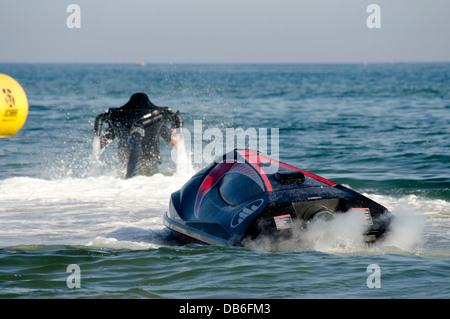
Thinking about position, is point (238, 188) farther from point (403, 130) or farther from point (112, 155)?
point (403, 130)

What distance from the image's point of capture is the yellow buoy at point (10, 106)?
5.98m

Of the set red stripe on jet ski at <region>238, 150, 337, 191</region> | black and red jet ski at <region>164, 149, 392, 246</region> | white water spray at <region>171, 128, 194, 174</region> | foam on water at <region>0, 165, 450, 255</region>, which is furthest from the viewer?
white water spray at <region>171, 128, 194, 174</region>

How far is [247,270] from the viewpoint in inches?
227

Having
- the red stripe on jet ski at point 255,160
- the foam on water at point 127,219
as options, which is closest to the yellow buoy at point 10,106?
the foam on water at point 127,219

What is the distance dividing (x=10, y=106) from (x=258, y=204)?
2577 mm

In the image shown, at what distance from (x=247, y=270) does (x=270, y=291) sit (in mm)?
551

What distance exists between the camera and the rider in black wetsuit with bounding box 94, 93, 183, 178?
1066 cm

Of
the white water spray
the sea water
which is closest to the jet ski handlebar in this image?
the sea water

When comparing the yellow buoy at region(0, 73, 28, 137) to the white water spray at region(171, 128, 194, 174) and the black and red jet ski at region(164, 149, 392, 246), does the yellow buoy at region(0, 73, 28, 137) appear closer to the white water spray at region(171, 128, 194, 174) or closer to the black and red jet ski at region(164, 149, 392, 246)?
the black and red jet ski at region(164, 149, 392, 246)

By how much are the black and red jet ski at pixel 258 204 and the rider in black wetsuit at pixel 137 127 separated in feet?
12.4

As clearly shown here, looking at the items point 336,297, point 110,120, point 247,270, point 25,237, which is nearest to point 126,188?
point 110,120

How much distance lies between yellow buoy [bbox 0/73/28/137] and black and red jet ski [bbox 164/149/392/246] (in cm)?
205

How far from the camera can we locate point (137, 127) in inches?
419

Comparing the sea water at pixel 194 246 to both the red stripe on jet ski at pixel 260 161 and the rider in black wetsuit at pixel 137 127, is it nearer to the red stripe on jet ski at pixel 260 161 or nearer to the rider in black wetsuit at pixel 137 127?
A: the rider in black wetsuit at pixel 137 127
